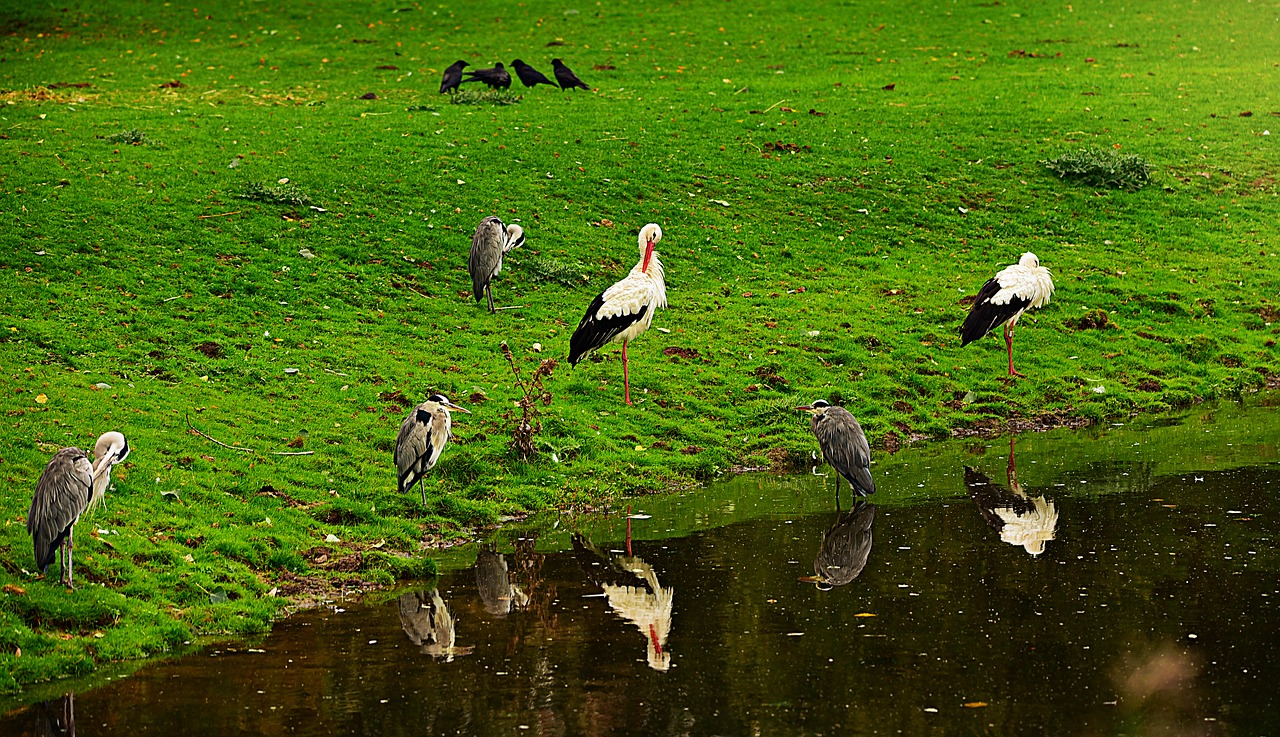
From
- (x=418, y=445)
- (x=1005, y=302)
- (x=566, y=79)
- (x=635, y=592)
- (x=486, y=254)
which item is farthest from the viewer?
(x=566, y=79)

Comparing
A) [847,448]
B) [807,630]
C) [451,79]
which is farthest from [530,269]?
[807,630]

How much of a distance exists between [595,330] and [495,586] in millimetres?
6075

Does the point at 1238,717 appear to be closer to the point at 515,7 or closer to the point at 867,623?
the point at 867,623

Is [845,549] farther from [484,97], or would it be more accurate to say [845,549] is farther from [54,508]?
[484,97]

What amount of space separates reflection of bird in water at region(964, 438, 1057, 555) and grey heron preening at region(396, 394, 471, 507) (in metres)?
5.83

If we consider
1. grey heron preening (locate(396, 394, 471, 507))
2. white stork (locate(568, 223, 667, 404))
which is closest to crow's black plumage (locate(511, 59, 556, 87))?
white stork (locate(568, 223, 667, 404))

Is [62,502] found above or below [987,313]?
below

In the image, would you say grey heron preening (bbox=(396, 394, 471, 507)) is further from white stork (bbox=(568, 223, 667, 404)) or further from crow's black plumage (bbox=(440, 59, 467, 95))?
crow's black plumage (bbox=(440, 59, 467, 95))

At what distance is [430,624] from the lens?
34.3ft

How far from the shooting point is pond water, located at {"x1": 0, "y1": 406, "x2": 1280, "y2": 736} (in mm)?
8422

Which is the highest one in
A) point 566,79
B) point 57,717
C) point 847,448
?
point 566,79

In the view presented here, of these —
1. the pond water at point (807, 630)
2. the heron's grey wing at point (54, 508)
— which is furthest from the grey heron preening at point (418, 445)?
the heron's grey wing at point (54, 508)

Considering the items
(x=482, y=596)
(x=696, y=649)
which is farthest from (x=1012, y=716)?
(x=482, y=596)

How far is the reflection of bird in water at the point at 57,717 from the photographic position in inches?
327
